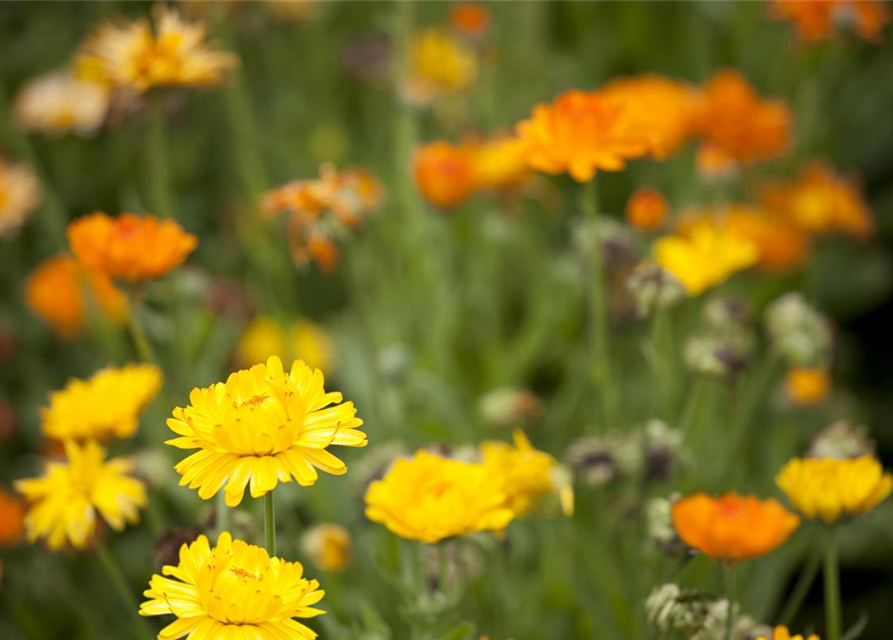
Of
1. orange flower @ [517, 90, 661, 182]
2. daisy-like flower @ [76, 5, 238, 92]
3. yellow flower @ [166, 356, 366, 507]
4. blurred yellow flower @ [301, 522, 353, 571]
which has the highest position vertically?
daisy-like flower @ [76, 5, 238, 92]

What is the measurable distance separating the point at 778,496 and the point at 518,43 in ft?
4.36

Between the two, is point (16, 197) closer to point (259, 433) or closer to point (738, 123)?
point (738, 123)

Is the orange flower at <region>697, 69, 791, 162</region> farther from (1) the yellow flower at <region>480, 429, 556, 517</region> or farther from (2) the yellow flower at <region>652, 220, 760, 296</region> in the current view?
(1) the yellow flower at <region>480, 429, 556, 517</region>

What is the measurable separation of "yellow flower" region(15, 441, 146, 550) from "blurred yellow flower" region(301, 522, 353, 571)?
24 centimetres

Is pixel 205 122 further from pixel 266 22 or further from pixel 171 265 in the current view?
pixel 171 265

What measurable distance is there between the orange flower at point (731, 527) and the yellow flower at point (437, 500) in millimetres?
147

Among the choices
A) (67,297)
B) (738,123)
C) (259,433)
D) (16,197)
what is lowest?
(67,297)

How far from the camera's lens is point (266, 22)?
2.10 meters

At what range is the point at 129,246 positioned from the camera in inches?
37.6

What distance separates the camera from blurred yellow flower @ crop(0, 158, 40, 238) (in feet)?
5.76

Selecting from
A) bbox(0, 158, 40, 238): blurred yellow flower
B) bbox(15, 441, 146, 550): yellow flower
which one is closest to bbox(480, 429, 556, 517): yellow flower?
bbox(15, 441, 146, 550): yellow flower

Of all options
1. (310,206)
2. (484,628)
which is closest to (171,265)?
(310,206)

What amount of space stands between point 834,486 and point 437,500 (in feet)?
1.07

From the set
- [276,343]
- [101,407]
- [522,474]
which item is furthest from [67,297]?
[522,474]
